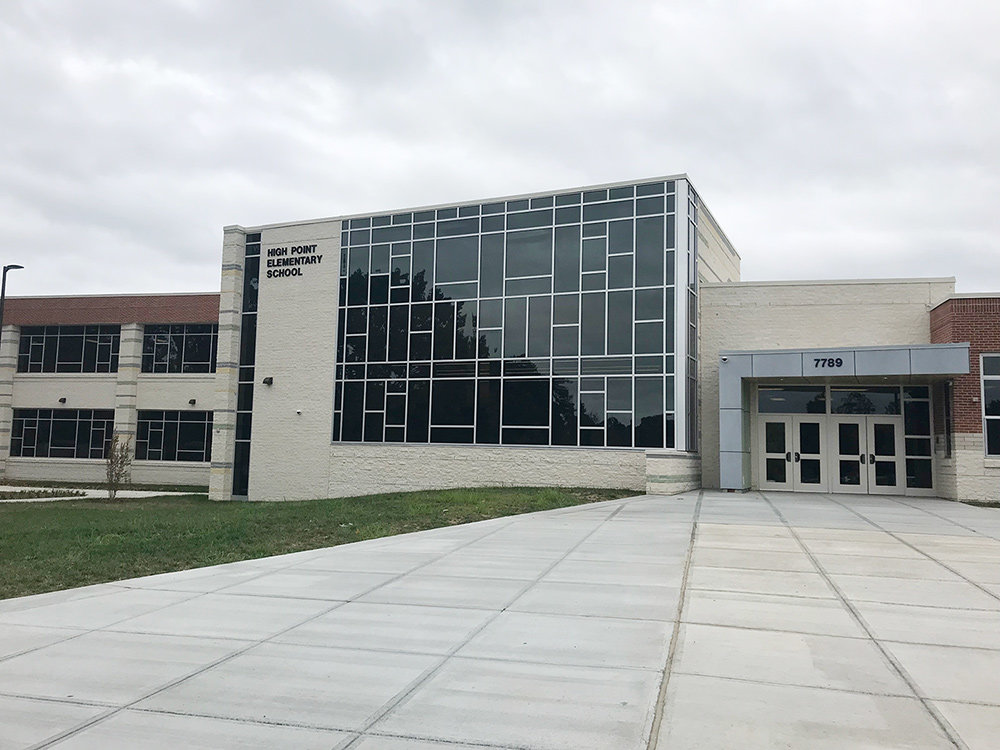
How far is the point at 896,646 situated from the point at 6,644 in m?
7.38

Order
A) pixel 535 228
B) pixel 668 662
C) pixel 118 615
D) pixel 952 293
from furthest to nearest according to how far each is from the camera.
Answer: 1. pixel 535 228
2. pixel 952 293
3. pixel 118 615
4. pixel 668 662

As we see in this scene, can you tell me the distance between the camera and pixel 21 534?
1509 centimetres

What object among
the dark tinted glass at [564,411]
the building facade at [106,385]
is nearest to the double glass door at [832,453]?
the dark tinted glass at [564,411]

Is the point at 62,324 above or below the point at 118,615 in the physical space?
above

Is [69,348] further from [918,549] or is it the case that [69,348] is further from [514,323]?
[918,549]

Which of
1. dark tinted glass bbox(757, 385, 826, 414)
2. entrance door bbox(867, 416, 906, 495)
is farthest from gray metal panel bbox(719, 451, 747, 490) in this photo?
entrance door bbox(867, 416, 906, 495)

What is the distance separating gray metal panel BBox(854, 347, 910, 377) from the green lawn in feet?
23.8

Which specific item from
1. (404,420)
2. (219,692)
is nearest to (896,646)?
(219,692)

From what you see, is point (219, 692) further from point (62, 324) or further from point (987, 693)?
point (62, 324)

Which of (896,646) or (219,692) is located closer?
(219,692)

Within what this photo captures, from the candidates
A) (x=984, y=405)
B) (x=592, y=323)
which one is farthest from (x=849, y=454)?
(x=592, y=323)

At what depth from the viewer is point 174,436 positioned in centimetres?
3834

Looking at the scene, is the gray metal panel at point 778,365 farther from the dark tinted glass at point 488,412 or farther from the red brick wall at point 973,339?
the dark tinted glass at point 488,412

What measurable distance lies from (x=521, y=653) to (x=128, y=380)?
123ft
